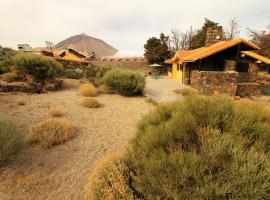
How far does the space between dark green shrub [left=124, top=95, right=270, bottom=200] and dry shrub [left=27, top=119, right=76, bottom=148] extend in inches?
122

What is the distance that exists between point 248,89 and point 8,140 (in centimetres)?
1532

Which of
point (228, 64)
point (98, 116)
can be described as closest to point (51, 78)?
point (98, 116)

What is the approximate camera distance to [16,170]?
382 centimetres

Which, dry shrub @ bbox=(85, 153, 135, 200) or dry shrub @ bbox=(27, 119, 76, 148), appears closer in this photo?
dry shrub @ bbox=(85, 153, 135, 200)

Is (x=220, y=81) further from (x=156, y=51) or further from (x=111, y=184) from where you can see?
(x=156, y=51)

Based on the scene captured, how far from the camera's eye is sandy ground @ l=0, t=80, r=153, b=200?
11.1 feet

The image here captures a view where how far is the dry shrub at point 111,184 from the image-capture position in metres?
2.27

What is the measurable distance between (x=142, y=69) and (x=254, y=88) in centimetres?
2303

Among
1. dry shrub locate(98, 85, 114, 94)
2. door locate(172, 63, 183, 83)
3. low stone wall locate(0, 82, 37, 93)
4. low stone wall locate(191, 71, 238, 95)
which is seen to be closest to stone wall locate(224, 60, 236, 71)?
low stone wall locate(191, 71, 238, 95)

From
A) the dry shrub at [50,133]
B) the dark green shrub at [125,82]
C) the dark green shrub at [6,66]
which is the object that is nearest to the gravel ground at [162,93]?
the dark green shrub at [125,82]

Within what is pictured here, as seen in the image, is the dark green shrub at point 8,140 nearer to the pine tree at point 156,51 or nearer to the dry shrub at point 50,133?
the dry shrub at point 50,133

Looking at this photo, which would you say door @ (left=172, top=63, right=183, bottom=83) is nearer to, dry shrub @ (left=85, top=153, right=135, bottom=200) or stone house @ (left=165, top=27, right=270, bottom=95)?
stone house @ (left=165, top=27, right=270, bottom=95)

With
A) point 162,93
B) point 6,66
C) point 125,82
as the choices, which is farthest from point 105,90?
point 6,66

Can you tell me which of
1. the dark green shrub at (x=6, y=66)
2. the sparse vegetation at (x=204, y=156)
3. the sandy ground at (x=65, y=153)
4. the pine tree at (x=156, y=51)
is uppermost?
the pine tree at (x=156, y=51)
